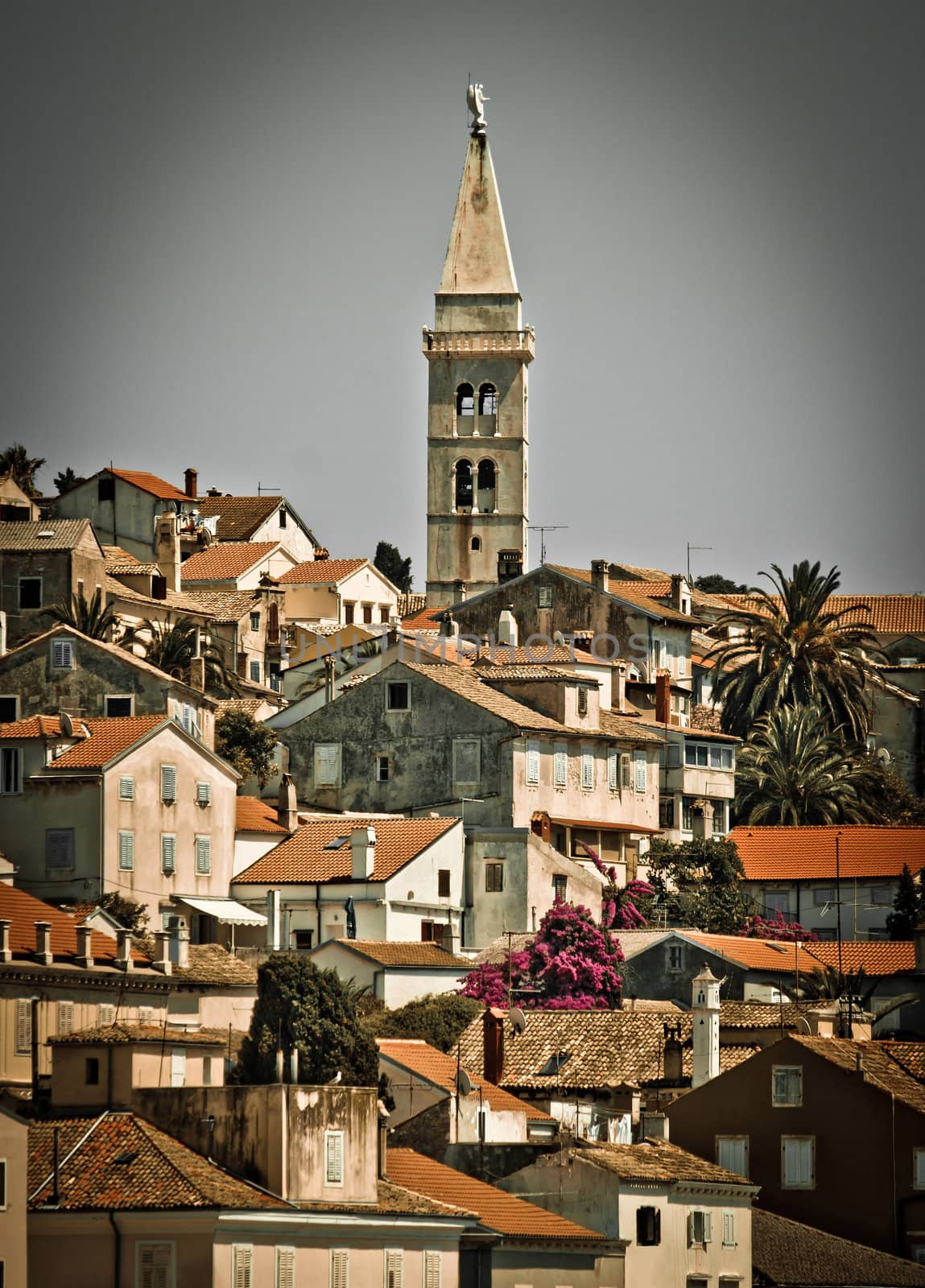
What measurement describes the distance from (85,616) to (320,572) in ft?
102

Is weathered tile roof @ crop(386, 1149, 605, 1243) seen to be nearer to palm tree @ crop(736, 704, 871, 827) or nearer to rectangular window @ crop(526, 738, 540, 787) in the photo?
rectangular window @ crop(526, 738, 540, 787)

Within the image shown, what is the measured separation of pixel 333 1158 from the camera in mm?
53062

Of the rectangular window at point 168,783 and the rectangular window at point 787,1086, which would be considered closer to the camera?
the rectangular window at point 787,1086

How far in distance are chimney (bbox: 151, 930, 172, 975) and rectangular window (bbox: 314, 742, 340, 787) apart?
774 inches

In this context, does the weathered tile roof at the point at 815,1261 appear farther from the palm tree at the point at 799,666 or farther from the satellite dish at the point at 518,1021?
the palm tree at the point at 799,666

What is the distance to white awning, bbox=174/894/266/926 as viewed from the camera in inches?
3209

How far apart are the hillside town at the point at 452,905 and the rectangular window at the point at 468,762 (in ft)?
0.30

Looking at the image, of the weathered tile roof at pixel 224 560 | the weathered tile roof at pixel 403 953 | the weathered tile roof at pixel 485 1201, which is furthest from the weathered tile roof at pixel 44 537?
the weathered tile roof at pixel 485 1201

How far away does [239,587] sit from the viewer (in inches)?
4995

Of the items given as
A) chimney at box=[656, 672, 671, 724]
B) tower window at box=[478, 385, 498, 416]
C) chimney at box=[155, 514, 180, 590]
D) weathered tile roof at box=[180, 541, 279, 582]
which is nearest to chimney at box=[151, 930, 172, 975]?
chimney at box=[656, 672, 671, 724]

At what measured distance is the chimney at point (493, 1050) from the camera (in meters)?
69.2

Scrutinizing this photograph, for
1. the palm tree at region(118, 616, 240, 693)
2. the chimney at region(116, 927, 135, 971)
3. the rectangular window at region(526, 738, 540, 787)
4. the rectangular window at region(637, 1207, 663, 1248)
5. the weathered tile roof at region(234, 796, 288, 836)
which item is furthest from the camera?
the palm tree at region(118, 616, 240, 693)

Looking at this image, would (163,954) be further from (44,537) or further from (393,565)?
(393,565)

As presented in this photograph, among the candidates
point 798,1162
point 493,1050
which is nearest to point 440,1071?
point 493,1050
